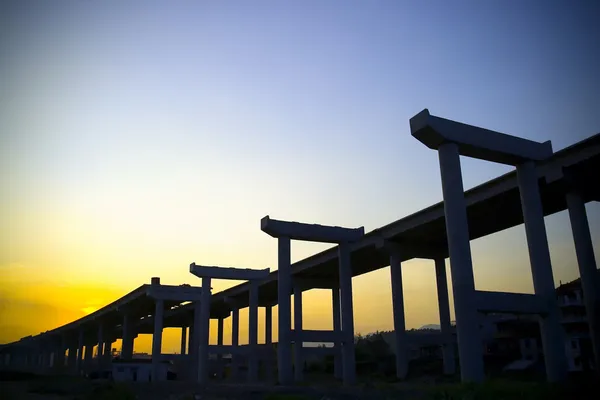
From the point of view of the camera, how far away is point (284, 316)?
37.1m

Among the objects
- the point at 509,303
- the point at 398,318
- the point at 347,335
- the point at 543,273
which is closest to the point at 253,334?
the point at 398,318

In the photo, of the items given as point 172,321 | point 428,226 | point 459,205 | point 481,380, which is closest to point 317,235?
point 428,226

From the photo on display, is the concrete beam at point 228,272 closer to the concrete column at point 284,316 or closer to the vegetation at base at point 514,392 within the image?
the concrete column at point 284,316

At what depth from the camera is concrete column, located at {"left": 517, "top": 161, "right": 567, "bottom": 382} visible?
910 inches

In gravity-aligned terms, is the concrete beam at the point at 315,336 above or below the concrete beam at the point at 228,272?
below

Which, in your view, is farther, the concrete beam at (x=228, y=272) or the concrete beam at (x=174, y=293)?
the concrete beam at (x=174, y=293)

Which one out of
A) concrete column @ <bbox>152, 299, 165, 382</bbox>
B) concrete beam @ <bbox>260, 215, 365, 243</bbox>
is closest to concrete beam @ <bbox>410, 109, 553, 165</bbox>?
concrete beam @ <bbox>260, 215, 365, 243</bbox>

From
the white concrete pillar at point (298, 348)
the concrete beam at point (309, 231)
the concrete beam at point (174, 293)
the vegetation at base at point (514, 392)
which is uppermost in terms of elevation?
the concrete beam at point (309, 231)

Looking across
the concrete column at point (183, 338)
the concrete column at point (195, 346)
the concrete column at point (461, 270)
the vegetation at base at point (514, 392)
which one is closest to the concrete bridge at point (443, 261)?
the concrete column at point (461, 270)

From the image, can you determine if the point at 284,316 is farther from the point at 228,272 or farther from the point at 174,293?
the point at 174,293

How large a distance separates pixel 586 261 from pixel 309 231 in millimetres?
17887

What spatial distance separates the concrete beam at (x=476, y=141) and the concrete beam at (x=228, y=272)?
32.1 meters

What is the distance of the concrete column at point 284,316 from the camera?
36.4m

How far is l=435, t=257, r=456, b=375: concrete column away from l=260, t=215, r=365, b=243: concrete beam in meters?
9.44
